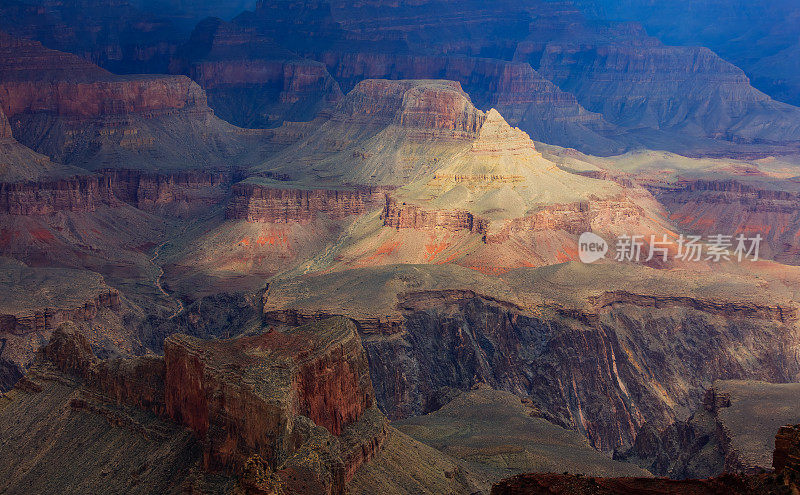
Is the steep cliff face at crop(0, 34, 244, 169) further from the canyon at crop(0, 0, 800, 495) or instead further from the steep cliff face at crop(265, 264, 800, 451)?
the steep cliff face at crop(265, 264, 800, 451)

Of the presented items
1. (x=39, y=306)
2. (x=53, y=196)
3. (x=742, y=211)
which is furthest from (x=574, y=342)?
(x=742, y=211)

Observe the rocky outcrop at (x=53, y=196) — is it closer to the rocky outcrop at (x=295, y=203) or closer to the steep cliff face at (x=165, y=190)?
the steep cliff face at (x=165, y=190)

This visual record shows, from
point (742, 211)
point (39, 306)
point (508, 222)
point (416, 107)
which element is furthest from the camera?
point (416, 107)

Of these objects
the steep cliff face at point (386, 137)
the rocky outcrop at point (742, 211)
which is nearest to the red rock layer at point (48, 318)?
the steep cliff face at point (386, 137)

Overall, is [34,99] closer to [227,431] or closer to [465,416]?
[465,416]

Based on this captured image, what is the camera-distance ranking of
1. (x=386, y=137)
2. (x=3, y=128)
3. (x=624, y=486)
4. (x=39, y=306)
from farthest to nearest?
(x=386, y=137) < (x=3, y=128) < (x=39, y=306) < (x=624, y=486)

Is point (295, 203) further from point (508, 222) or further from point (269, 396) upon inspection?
point (269, 396)
